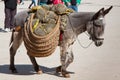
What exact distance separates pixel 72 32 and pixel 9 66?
217 centimetres

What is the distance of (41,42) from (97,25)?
124 centimetres

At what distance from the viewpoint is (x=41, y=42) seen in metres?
9.64

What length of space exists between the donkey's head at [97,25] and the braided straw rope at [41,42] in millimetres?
710

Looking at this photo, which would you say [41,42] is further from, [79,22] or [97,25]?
[97,25]

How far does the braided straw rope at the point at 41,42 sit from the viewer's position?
964cm

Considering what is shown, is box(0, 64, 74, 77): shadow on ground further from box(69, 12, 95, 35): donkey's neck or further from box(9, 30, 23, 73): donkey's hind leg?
box(69, 12, 95, 35): donkey's neck

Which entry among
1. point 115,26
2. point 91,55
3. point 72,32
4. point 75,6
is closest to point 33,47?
point 72,32

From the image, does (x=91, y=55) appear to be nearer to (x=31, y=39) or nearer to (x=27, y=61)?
(x=27, y=61)

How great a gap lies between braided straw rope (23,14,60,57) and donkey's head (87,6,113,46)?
71 centimetres

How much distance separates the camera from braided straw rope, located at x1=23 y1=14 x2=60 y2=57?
964 centimetres

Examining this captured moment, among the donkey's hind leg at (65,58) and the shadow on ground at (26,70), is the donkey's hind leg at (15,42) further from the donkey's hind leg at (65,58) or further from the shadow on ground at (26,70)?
the donkey's hind leg at (65,58)

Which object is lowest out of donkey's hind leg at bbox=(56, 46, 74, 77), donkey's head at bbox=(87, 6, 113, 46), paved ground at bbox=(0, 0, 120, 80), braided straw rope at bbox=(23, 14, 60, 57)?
paved ground at bbox=(0, 0, 120, 80)

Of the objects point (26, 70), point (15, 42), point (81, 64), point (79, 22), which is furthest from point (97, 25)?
point (26, 70)

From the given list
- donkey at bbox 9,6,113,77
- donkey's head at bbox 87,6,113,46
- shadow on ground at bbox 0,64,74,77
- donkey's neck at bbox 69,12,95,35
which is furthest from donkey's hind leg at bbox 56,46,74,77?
donkey's head at bbox 87,6,113,46
